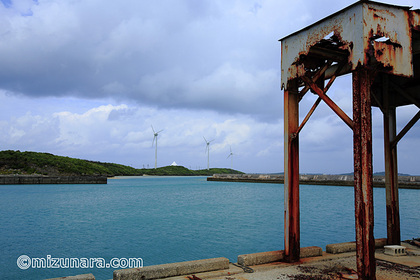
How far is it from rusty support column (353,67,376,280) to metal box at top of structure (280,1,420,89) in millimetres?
434

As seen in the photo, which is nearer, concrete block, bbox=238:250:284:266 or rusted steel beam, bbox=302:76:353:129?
Result: rusted steel beam, bbox=302:76:353:129

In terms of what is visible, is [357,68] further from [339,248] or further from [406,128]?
[339,248]

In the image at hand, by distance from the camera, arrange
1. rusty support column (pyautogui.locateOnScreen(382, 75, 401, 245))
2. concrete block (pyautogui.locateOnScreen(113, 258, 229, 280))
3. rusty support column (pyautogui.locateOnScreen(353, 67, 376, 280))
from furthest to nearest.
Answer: rusty support column (pyautogui.locateOnScreen(382, 75, 401, 245))
concrete block (pyautogui.locateOnScreen(113, 258, 229, 280))
rusty support column (pyautogui.locateOnScreen(353, 67, 376, 280))

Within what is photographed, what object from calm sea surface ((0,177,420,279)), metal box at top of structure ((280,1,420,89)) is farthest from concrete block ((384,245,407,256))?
calm sea surface ((0,177,420,279))

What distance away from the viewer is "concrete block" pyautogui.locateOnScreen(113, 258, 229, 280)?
6.64 metres

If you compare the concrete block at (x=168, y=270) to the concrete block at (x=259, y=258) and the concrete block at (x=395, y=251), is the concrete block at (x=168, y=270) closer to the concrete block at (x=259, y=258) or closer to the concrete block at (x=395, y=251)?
the concrete block at (x=259, y=258)

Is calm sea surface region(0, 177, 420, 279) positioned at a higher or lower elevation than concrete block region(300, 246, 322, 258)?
lower

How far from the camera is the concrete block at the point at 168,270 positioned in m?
6.64

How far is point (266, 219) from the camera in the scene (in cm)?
3025

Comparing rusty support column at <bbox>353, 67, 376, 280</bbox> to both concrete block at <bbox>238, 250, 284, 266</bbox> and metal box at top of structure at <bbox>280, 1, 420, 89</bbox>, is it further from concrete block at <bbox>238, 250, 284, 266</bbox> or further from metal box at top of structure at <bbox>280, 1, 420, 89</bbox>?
concrete block at <bbox>238, 250, 284, 266</bbox>

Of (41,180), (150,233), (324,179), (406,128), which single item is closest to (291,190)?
(406,128)

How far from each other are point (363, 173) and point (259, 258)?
3543 mm

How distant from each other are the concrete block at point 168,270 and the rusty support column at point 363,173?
316 centimetres

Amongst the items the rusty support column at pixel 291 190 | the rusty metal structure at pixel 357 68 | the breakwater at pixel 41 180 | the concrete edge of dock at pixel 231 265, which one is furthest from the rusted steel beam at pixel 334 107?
the breakwater at pixel 41 180
